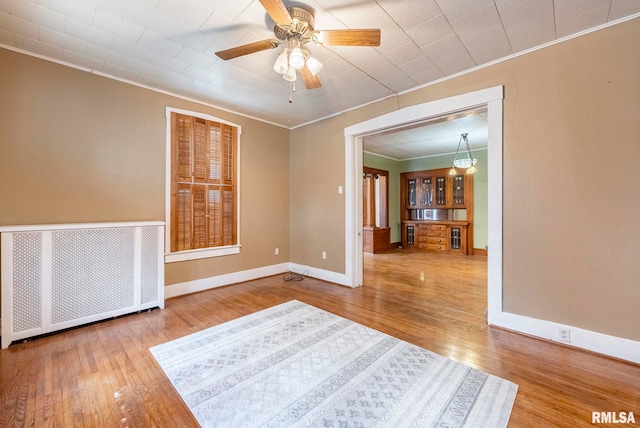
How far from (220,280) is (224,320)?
1259mm

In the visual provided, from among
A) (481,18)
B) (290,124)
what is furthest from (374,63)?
(290,124)

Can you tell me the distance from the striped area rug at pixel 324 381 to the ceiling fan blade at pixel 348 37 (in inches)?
93.7

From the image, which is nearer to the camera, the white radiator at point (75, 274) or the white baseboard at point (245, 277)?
the white radiator at point (75, 274)

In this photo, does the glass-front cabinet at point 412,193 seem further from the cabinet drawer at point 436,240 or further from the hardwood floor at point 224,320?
the hardwood floor at point 224,320

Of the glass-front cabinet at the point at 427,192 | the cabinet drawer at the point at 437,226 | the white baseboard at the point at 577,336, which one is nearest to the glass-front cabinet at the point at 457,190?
the glass-front cabinet at the point at 427,192

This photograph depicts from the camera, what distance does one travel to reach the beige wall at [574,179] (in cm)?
202

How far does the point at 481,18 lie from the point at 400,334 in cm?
277

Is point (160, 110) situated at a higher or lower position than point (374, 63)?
lower

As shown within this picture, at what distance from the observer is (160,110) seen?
3.33m

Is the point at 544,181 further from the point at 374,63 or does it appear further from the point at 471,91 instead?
the point at 374,63

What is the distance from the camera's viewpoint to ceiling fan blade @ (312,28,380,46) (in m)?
1.74

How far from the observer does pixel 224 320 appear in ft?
9.12

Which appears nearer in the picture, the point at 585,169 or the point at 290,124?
the point at 585,169

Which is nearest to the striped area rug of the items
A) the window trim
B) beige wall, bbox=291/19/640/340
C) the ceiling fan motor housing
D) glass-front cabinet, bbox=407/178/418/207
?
beige wall, bbox=291/19/640/340
